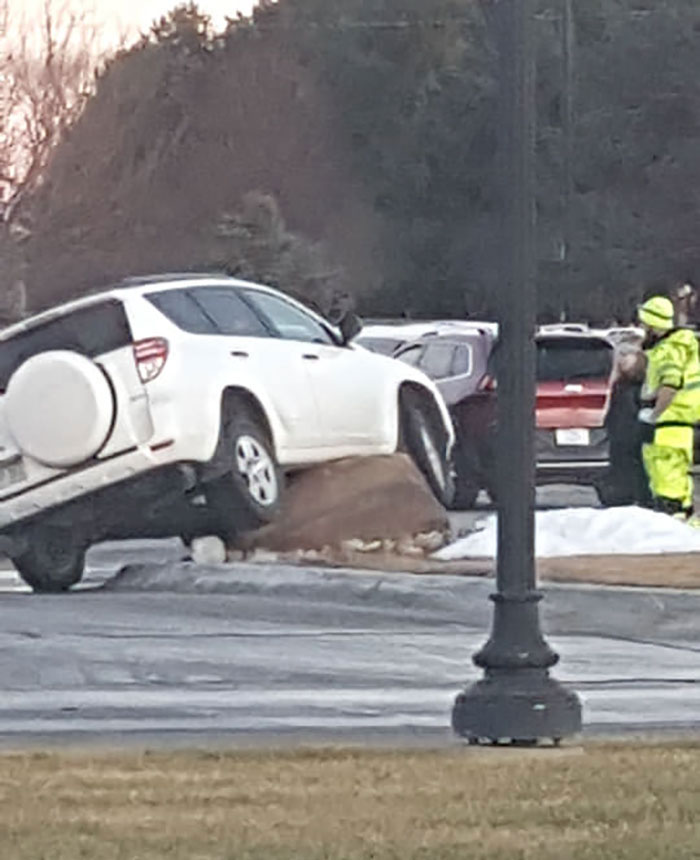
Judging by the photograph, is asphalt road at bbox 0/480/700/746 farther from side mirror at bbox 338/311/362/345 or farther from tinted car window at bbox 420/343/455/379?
tinted car window at bbox 420/343/455/379

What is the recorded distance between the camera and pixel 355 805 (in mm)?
8125

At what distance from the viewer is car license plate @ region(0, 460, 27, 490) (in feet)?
54.9

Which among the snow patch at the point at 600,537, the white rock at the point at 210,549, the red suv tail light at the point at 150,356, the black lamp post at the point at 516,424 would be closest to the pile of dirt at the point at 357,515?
the white rock at the point at 210,549

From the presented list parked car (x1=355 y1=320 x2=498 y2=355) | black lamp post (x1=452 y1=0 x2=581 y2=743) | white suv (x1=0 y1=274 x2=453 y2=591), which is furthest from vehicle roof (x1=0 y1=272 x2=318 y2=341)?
parked car (x1=355 y1=320 x2=498 y2=355)

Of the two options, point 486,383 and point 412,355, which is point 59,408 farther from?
point 412,355

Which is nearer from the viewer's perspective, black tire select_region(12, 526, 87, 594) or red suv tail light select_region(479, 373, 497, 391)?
black tire select_region(12, 526, 87, 594)

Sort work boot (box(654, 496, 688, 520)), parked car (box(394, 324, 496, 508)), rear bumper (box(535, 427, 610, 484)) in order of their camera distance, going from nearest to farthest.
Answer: work boot (box(654, 496, 688, 520)) → rear bumper (box(535, 427, 610, 484)) → parked car (box(394, 324, 496, 508))

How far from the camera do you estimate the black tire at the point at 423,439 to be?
18359mm

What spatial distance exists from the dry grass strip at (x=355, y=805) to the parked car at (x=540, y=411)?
1581cm

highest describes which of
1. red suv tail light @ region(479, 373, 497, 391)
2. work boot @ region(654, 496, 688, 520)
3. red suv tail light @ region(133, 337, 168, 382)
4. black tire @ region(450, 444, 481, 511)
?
red suv tail light @ region(133, 337, 168, 382)

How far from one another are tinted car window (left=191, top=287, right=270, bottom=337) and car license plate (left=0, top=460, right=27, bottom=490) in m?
1.57

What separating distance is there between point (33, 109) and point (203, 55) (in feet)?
19.9

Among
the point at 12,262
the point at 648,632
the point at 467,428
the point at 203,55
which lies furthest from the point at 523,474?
the point at 203,55

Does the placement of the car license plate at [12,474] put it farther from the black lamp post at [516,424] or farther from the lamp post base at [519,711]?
the lamp post base at [519,711]
